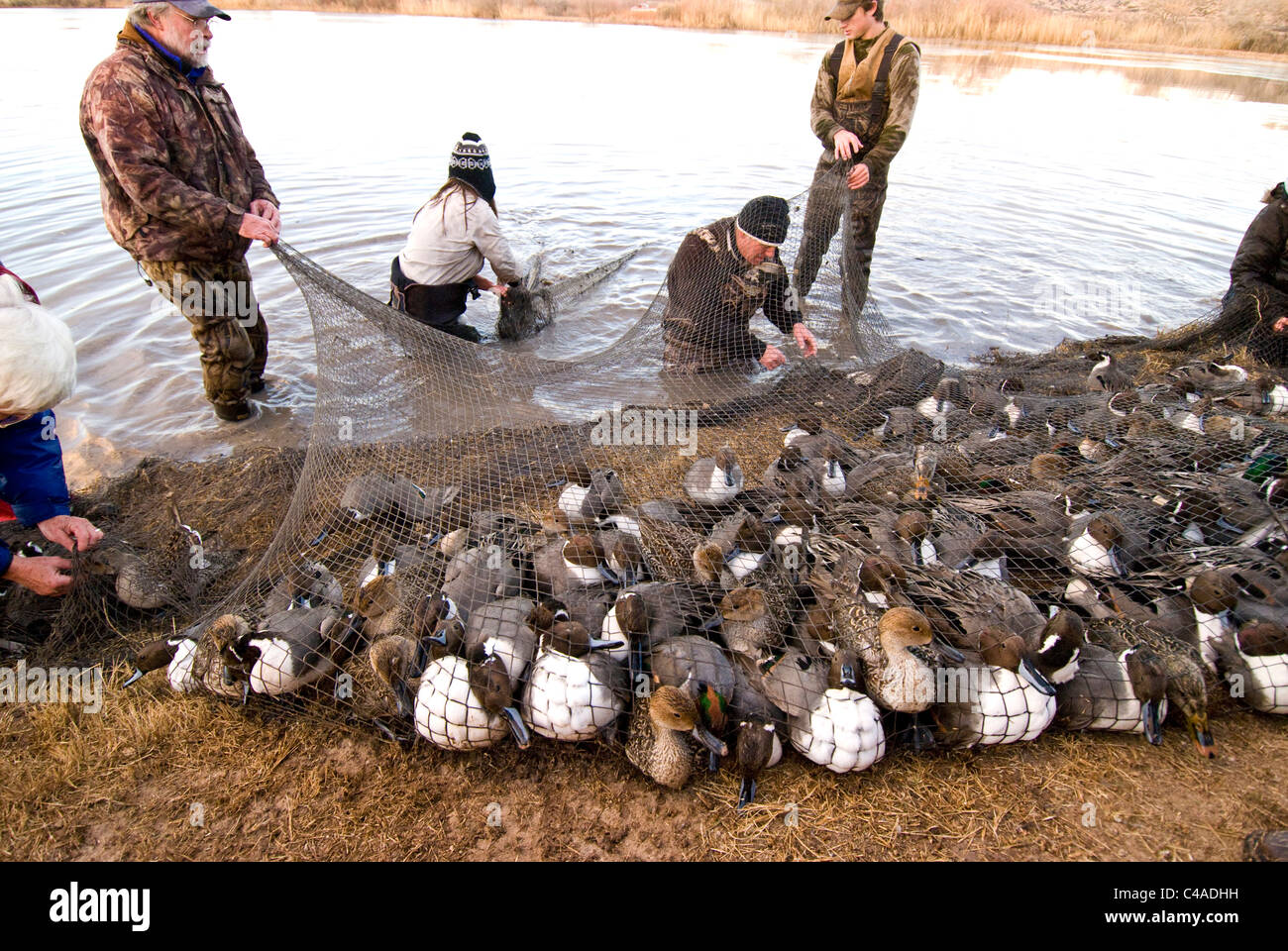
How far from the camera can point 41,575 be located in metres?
3.08

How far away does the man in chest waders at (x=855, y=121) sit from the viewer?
574cm

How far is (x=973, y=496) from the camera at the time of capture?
395 centimetres

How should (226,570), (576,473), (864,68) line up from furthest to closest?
(864,68), (576,473), (226,570)

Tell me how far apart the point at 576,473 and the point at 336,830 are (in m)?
2.22

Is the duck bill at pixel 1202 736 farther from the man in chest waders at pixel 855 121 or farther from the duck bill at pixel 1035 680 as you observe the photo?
the man in chest waders at pixel 855 121

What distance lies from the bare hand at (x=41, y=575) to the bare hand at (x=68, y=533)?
152 mm

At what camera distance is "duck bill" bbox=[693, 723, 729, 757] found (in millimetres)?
2598

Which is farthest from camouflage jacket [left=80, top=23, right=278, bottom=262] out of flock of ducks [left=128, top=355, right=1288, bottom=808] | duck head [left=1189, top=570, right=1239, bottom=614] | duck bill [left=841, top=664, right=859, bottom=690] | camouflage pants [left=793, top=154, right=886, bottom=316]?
duck head [left=1189, top=570, right=1239, bottom=614]

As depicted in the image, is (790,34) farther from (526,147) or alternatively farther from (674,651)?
(674,651)

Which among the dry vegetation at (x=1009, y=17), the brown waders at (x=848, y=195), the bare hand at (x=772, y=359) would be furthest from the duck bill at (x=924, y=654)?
the dry vegetation at (x=1009, y=17)

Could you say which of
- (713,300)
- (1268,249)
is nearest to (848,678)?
(713,300)

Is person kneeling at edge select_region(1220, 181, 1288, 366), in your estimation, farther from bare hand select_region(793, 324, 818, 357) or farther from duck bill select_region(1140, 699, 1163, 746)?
duck bill select_region(1140, 699, 1163, 746)
